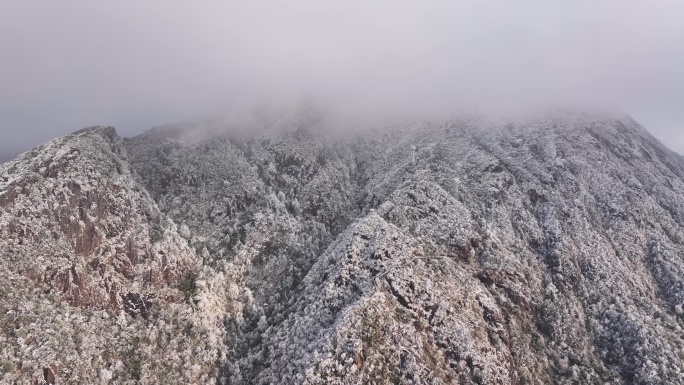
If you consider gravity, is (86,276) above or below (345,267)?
above

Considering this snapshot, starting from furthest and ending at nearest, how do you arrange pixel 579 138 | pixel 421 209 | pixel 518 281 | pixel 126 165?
pixel 579 138
pixel 126 165
pixel 421 209
pixel 518 281


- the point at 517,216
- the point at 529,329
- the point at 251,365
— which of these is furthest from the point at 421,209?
the point at 251,365

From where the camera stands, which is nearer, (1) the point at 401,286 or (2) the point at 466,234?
(1) the point at 401,286

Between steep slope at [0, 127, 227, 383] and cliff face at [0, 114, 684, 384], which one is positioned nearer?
steep slope at [0, 127, 227, 383]

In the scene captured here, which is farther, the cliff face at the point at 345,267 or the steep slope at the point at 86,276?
the cliff face at the point at 345,267

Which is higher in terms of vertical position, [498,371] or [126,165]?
[126,165]

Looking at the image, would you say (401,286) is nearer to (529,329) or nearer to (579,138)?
(529,329)

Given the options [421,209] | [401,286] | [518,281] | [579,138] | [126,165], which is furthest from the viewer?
[579,138]

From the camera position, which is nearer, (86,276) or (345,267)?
(86,276)
